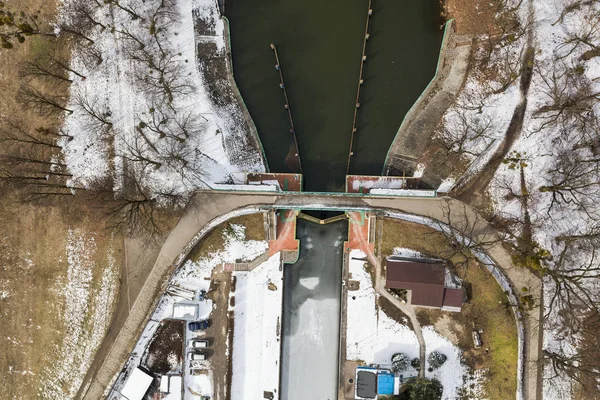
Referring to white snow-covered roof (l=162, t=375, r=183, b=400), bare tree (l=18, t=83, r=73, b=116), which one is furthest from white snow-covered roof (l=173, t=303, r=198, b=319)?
bare tree (l=18, t=83, r=73, b=116)

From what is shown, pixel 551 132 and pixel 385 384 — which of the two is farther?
pixel 551 132

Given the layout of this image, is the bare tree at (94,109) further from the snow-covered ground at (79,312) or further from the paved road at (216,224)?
the paved road at (216,224)

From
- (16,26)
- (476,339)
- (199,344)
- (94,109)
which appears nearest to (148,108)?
(94,109)

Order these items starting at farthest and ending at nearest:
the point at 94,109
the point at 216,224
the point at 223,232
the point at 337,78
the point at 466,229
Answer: the point at 337,78
the point at 94,109
the point at 223,232
the point at 216,224
the point at 466,229

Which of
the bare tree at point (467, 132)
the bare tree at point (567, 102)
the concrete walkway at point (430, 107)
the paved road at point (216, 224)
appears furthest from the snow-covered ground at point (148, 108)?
the bare tree at point (567, 102)

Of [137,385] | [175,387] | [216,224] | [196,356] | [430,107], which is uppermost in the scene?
[430,107]

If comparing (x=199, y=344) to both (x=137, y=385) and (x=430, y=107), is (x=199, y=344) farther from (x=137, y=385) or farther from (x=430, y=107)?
(x=430, y=107)

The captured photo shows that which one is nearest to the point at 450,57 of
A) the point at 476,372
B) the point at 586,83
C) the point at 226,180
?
the point at 586,83

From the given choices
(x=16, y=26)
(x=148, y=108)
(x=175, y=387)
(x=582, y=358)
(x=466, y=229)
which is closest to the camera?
(x=582, y=358)
